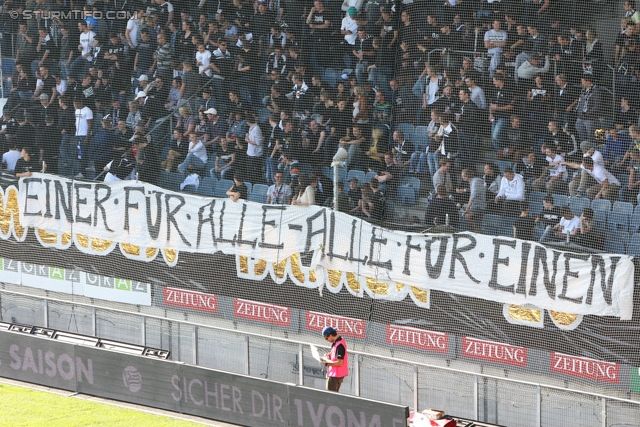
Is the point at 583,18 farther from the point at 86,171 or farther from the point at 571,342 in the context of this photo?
the point at 86,171

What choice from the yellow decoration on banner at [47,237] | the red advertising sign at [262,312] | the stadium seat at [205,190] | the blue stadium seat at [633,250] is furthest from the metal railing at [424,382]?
the stadium seat at [205,190]

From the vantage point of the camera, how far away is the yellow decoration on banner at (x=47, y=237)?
14.0m

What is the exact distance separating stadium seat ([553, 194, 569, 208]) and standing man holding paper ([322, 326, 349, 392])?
282cm

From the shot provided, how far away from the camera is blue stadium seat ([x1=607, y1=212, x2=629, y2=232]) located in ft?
32.8

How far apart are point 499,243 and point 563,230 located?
712 mm

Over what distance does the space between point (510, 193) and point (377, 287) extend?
6.69ft

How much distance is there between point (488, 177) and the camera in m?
10.8

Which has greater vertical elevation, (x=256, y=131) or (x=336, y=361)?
(x=256, y=131)

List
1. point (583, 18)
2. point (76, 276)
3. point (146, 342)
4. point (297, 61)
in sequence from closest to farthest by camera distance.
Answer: point (583, 18)
point (297, 61)
point (146, 342)
point (76, 276)

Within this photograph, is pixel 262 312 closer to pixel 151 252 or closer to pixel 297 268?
pixel 297 268

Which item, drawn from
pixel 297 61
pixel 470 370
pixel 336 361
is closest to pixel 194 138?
pixel 297 61

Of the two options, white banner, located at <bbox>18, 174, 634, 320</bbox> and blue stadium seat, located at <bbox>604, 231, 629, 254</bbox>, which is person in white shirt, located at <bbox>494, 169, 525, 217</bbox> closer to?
white banner, located at <bbox>18, 174, 634, 320</bbox>

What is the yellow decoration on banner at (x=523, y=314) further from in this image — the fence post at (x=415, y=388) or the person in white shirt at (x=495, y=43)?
A: the person in white shirt at (x=495, y=43)

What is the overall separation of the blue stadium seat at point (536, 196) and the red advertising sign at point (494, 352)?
1.71 metres
